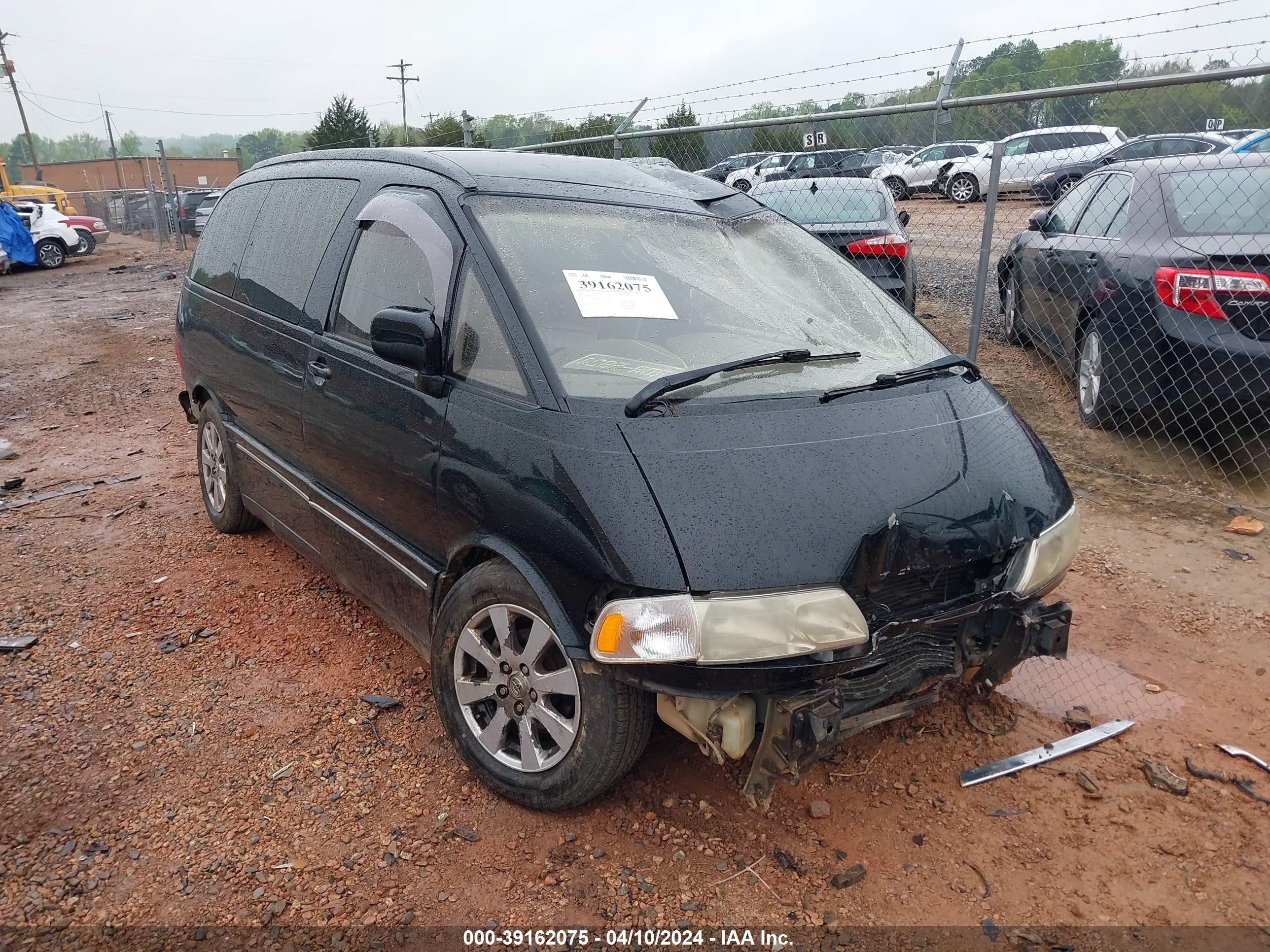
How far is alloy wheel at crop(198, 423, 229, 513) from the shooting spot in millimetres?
4789

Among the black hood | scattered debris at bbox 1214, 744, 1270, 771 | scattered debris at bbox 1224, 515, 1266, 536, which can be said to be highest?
the black hood

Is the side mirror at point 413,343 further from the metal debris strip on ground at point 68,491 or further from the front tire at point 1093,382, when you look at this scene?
the front tire at point 1093,382

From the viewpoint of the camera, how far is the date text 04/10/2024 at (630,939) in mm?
2359

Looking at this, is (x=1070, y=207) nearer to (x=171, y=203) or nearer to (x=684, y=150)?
(x=684, y=150)

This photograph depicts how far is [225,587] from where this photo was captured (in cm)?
446

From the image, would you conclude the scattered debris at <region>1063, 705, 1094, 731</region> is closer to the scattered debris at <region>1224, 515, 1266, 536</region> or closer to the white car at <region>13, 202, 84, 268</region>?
the scattered debris at <region>1224, 515, 1266, 536</region>

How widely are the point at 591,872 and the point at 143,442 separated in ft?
19.5

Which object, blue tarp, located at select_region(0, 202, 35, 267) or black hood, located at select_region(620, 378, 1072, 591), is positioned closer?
black hood, located at select_region(620, 378, 1072, 591)

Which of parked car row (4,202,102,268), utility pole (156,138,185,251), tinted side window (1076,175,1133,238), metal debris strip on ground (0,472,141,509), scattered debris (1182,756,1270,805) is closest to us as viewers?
Result: scattered debris (1182,756,1270,805)

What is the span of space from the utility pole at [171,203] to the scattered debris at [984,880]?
24.5 metres

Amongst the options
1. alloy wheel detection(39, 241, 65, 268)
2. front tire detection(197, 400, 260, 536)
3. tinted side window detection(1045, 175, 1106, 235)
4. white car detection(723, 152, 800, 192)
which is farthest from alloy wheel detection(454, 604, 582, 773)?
alloy wheel detection(39, 241, 65, 268)

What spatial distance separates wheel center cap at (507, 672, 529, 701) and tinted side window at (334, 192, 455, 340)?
120cm

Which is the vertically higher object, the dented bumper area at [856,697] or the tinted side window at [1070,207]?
the tinted side window at [1070,207]

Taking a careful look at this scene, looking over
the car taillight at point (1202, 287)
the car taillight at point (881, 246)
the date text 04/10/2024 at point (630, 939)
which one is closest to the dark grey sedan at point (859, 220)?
the car taillight at point (881, 246)
